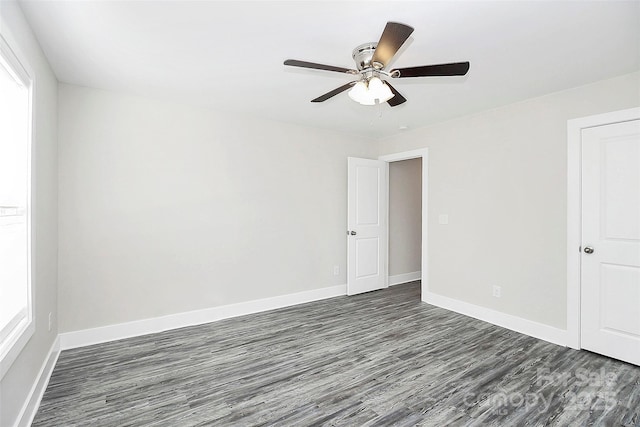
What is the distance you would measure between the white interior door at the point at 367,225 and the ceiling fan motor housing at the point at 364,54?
8.04ft

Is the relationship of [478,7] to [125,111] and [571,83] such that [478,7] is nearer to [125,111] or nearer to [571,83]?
[571,83]

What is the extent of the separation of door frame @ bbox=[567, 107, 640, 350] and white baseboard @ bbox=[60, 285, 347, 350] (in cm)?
269

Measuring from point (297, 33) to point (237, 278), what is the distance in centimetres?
275

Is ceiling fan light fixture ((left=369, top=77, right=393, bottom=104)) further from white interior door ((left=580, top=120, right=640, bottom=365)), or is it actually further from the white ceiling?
white interior door ((left=580, top=120, right=640, bottom=365))

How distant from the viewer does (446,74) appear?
1911mm

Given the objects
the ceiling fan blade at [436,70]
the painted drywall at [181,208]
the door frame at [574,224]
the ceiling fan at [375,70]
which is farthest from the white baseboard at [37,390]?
the door frame at [574,224]

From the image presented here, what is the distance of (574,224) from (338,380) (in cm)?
255

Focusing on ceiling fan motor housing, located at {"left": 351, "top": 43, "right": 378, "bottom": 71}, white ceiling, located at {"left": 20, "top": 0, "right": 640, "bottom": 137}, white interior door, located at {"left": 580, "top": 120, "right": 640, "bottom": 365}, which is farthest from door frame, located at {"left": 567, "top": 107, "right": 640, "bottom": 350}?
ceiling fan motor housing, located at {"left": 351, "top": 43, "right": 378, "bottom": 71}

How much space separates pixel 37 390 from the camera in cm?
207

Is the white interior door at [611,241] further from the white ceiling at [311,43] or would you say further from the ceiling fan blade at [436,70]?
the ceiling fan blade at [436,70]

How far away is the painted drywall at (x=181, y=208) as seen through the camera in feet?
9.53

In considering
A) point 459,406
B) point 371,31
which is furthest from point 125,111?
point 459,406

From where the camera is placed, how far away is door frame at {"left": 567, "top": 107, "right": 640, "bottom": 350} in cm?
283

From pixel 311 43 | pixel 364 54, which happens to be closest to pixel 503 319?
pixel 364 54
